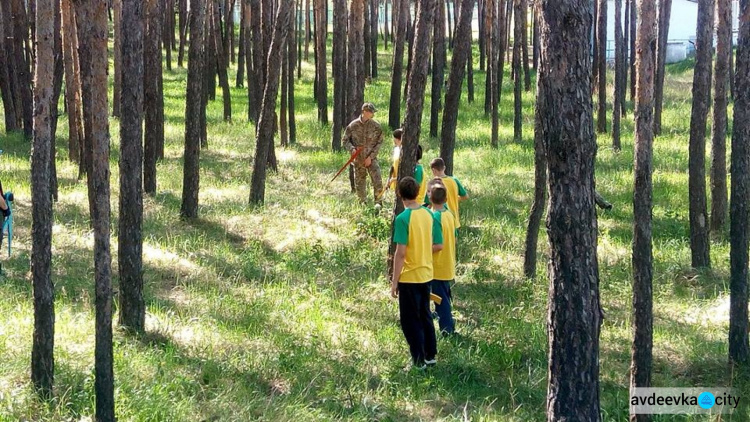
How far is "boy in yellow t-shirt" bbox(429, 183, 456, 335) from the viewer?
7.39 meters

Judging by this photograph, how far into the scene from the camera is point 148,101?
12812mm

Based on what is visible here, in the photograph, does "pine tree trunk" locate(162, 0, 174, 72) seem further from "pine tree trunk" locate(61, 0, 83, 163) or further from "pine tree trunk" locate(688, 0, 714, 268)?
"pine tree trunk" locate(688, 0, 714, 268)

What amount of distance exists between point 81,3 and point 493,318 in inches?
183

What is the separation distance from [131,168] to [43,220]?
1.38 m

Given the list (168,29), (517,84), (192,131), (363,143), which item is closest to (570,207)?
(192,131)

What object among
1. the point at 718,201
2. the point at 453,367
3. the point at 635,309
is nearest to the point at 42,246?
the point at 453,367

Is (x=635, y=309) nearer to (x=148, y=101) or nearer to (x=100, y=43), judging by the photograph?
(x=100, y=43)

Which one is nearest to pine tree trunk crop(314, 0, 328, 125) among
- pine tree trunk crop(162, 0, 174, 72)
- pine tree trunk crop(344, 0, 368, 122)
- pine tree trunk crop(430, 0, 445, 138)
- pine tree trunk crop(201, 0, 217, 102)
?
pine tree trunk crop(201, 0, 217, 102)

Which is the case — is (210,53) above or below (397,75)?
above

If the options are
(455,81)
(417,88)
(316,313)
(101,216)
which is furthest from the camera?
(455,81)

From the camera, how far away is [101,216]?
5414 millimetres

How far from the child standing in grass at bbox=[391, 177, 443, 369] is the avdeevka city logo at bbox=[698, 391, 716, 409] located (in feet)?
6.67

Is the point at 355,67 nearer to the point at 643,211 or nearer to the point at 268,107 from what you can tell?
the point at 268,107

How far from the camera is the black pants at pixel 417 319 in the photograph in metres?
6.91
